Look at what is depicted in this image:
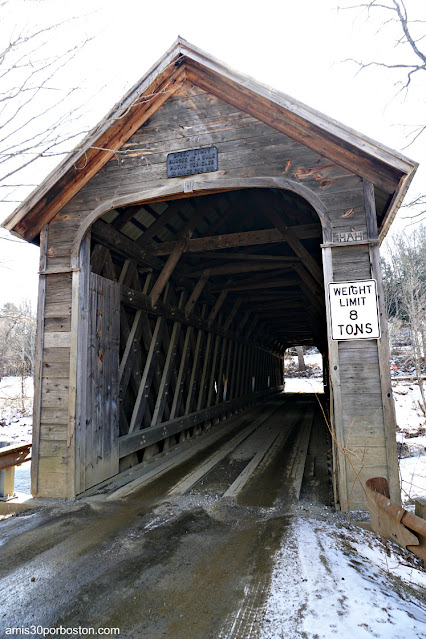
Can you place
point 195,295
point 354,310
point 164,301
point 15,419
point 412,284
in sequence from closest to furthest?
point 354,310 → point 164,301 → point 195,295 → point 15,419 → point 412,284

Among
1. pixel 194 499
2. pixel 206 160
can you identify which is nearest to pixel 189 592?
pixel 194 499

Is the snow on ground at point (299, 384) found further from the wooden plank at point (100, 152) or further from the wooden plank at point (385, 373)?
the wooden plank at point (100, 152)

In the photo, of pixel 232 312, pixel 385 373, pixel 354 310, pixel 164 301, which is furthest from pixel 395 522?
pixel 232 312

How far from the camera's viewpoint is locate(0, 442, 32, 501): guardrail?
4426 mm

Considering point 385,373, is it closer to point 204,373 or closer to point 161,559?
point 161,559

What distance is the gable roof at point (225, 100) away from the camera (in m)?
4.19

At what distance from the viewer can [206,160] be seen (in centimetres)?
477

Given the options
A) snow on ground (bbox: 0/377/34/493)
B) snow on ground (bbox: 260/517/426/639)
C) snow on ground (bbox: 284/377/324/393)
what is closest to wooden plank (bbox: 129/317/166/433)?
snow on ground (bbox: 0/377/34/493)

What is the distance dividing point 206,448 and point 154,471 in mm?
1827

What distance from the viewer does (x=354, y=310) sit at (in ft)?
13.5

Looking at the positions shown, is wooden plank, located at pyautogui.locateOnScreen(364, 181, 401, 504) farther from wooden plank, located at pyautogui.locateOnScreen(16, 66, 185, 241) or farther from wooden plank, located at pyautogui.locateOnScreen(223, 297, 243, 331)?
wooden plank, located at pyautogui.locateOnScreen(223, 297, 243, 331)

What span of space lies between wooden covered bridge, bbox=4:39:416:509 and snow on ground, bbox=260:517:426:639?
84 centimetres

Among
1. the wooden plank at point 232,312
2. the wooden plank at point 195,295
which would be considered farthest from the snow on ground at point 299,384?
the wooden plank at point 195,295

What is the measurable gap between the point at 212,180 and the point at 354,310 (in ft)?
7.52
